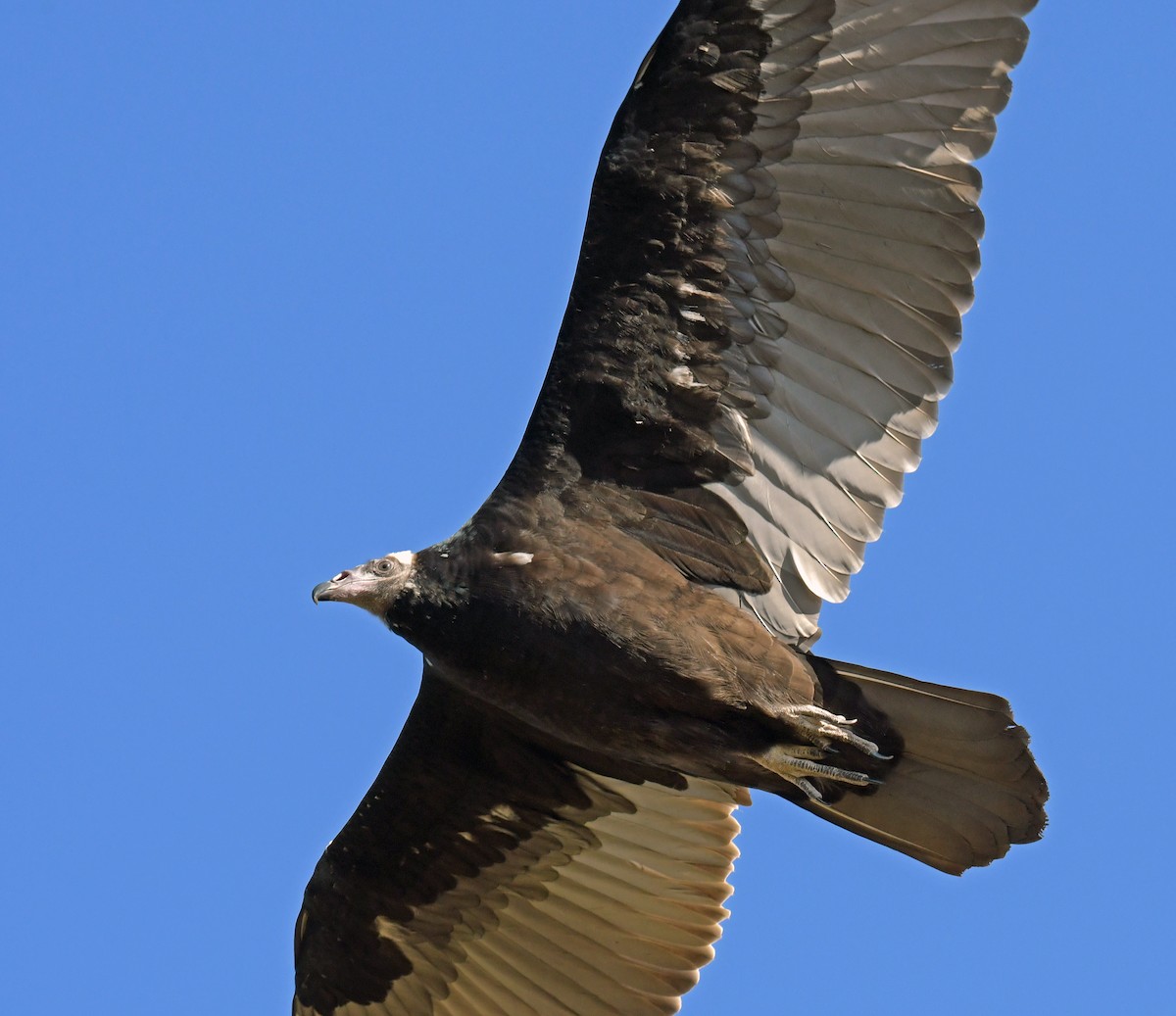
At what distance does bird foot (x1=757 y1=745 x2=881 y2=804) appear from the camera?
22.4 ft

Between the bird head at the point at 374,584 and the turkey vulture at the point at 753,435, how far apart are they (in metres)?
0.01

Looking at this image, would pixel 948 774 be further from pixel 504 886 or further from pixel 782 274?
pixel 504 886

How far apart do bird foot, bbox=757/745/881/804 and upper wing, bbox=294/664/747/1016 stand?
0.93m

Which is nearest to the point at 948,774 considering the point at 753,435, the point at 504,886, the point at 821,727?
the point at 821,727

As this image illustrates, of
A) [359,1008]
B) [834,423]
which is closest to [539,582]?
[834,423]

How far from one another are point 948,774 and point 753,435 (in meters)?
1.48

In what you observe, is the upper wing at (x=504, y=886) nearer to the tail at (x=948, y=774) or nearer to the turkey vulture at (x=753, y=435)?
the turkey vulture at (x=753, y=435)

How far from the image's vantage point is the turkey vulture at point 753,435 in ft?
21.7

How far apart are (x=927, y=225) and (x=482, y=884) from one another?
3.50m

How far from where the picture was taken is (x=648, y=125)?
6.66 metres

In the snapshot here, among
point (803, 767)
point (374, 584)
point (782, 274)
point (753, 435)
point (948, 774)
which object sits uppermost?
point (782, 274)

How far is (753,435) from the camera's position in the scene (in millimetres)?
7055

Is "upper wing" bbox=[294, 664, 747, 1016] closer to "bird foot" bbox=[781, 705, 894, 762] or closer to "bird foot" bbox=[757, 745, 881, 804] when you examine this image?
"bird foot" bbox=[757, 745, 881, 804]

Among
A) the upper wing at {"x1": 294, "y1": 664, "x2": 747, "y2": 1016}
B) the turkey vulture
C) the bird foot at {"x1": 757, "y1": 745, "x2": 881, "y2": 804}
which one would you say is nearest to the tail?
the turkey vulture
